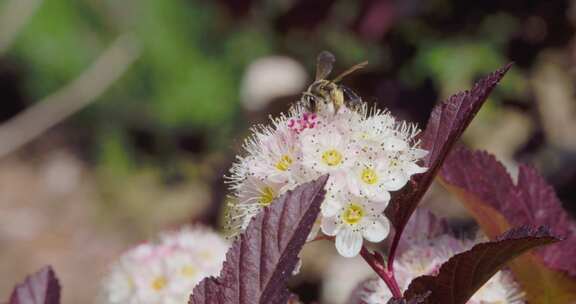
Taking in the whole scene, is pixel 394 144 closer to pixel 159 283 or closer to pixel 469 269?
pixel 469 269

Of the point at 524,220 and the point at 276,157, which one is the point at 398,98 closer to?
the point at 524,220

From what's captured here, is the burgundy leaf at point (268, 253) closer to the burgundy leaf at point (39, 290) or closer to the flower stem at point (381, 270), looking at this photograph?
the flower stem at point (381, 270)

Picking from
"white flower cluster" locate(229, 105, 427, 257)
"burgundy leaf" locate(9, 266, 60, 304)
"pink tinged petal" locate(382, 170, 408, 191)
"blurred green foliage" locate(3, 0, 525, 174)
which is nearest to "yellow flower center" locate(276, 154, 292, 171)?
"white flower cluster" locate(229, 105, 427, 257)

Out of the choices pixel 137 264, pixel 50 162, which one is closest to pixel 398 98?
pixel 137 264

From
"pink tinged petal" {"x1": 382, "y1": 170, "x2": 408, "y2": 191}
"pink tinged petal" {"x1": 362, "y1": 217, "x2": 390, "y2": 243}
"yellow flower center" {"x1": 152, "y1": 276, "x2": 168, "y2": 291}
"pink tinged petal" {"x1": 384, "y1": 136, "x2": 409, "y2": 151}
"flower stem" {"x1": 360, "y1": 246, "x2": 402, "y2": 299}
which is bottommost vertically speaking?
"flower stem" {"x1": 360, "y1": 246, "x2": 402, "y2": 299}

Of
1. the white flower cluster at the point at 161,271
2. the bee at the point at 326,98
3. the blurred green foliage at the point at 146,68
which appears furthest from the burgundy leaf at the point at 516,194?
the blurred green foliage at the point at 146,68

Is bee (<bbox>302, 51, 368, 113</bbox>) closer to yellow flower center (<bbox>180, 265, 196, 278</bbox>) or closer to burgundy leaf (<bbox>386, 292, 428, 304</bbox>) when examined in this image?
burgundy leaf (<bbox>386, 292, 428, 304</bbox>)
